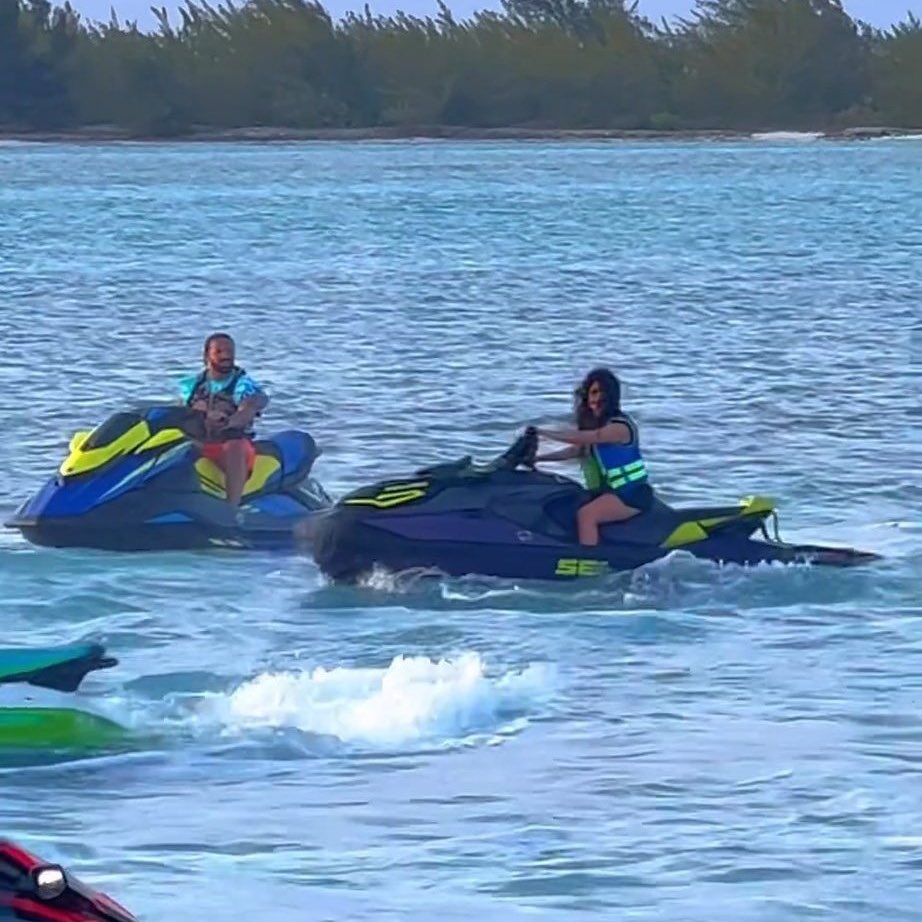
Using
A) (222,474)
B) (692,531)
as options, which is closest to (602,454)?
(692,531)

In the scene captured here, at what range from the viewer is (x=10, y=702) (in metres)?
9.41

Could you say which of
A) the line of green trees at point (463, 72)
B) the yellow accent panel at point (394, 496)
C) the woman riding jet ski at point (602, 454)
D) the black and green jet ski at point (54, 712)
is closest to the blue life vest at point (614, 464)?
the woman riding jet ski at point (602, 454)

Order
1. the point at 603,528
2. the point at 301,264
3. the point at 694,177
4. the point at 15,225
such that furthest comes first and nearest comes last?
the point at 694,177 < the point at 15,225 < the point at 301,264 < the point at 603,528

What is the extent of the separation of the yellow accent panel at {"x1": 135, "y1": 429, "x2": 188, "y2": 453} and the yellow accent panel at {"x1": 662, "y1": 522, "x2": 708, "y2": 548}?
2356mm

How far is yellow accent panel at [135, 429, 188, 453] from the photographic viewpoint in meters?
12.7

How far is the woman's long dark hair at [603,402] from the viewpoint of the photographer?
1174 cm

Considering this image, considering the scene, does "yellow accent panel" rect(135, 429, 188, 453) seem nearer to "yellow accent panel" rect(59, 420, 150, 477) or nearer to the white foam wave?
"yellow accent panel" rect(59, 420, 150, 477)

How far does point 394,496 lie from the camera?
1186 centimetres

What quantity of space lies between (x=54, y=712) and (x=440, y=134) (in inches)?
3245

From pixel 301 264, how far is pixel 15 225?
38.7 feet

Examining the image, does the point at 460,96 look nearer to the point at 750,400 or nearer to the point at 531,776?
the point at 750,400

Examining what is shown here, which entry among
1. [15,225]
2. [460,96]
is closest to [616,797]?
[15,225]

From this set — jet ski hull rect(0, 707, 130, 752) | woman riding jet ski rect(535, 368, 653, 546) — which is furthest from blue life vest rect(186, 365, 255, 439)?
jet ski hull rect(0, 707, 130, 752)

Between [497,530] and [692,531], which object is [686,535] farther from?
[497,530]
